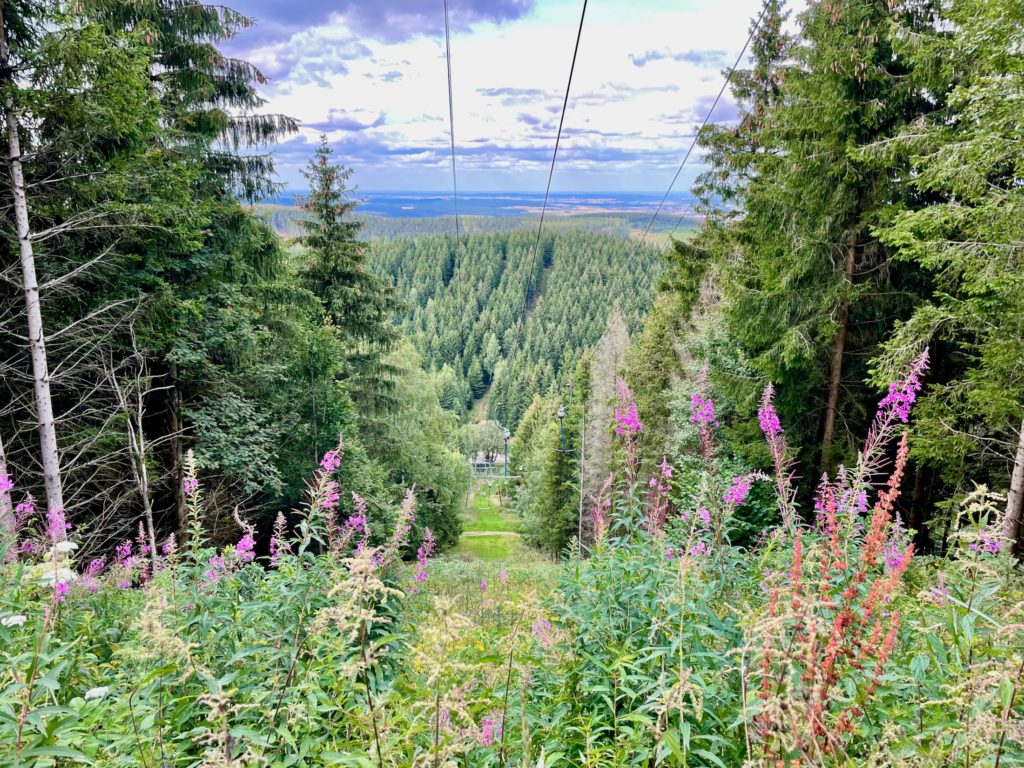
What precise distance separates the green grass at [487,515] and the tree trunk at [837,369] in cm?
3425

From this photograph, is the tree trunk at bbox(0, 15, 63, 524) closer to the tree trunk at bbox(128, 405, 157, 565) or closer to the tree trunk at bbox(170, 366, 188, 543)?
the tree trunk at bbox(128, 405, 157, 565)

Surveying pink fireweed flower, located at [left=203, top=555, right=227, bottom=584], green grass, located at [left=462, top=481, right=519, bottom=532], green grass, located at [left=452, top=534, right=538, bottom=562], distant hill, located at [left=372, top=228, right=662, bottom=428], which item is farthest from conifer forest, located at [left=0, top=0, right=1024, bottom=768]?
distant hill, located at [left=372, top=228, right=662, bottom=428]

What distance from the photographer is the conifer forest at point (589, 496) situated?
165cm

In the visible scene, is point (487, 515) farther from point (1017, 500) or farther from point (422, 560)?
point (422, 560)

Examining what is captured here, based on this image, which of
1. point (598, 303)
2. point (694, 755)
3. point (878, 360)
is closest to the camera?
point (694, 755)

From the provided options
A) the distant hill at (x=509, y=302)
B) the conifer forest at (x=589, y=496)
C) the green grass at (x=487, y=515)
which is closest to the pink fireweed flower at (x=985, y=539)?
the conifer forest at (x=589, y=496)

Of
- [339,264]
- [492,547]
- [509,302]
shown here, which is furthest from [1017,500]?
[509,302]

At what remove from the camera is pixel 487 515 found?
5312cm

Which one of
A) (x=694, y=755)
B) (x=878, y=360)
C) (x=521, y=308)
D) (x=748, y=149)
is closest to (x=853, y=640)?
(x=694, y=755)

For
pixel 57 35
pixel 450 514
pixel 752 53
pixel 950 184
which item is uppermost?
pixel 752 53

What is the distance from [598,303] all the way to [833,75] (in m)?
101

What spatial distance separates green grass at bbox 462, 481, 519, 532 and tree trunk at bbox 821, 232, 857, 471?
34253 mm

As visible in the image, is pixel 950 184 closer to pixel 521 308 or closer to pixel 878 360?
pixel 878 360

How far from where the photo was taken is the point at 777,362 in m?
8.86
